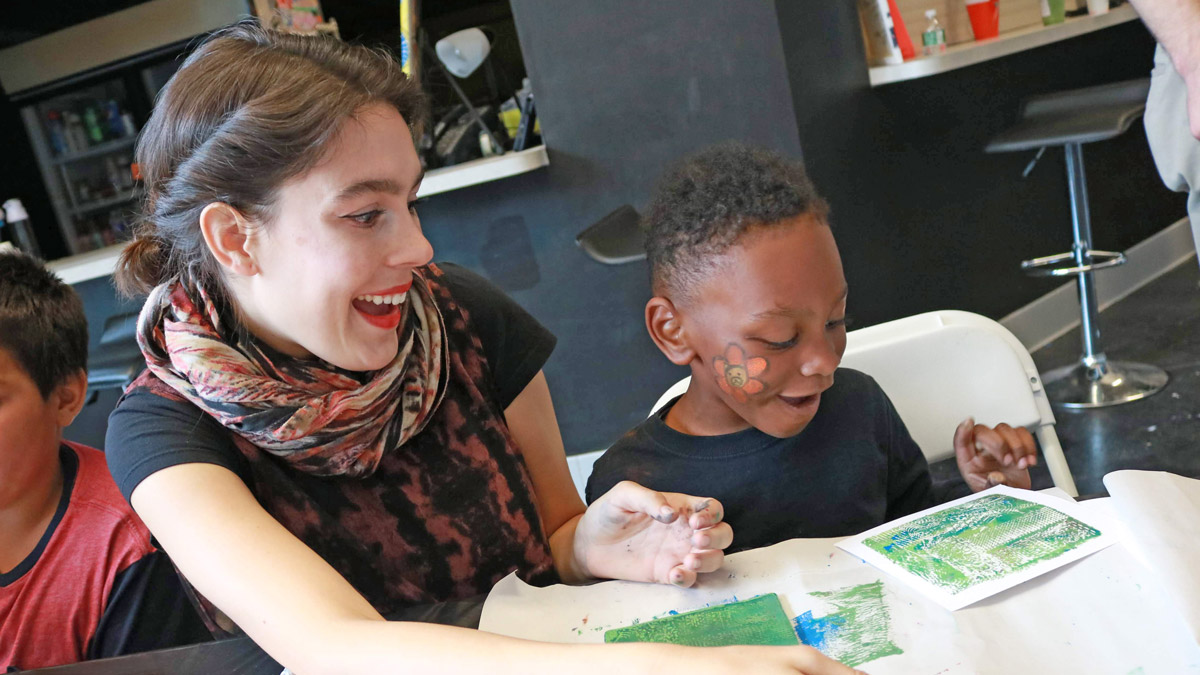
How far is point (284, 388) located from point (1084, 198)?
8.63 feet

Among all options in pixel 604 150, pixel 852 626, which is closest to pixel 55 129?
pixel 604 150

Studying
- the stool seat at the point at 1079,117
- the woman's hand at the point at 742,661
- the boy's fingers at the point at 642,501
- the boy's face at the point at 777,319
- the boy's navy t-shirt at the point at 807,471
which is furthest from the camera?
the stool seat at the point at 1079,117

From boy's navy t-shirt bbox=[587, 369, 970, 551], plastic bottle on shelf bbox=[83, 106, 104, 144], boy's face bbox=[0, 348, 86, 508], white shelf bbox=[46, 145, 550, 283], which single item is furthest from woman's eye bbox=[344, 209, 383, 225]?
plastic bottle on shelf bbox=[83, 106, 104, 144]

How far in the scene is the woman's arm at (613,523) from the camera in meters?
0.88

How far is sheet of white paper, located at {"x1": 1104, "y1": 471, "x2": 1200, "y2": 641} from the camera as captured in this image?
73cm

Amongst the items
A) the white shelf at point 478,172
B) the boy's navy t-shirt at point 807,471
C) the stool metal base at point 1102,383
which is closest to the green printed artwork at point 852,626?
the boy's navy t-shirt at point 807,471

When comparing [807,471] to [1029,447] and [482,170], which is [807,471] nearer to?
[1029,447]

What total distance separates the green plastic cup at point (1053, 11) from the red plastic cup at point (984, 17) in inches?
15.2

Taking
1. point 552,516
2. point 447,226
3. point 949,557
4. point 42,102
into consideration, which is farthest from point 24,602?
point 42,102

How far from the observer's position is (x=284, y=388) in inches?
38.8

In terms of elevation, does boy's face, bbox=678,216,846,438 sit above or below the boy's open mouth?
above

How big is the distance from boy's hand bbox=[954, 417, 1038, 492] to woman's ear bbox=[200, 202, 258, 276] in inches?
31.8

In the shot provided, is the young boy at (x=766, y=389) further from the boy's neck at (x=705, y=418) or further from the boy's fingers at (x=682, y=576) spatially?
the boy's fingers at (x=682, y=576)

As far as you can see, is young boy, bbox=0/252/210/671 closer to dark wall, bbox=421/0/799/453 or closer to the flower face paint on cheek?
the flower face paint on cheek
